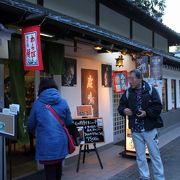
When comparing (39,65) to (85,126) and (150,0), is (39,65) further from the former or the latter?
(150,0)

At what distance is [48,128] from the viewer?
502cm

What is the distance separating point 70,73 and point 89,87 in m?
1.24

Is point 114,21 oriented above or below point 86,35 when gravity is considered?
above

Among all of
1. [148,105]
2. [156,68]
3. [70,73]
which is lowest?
[148,105]

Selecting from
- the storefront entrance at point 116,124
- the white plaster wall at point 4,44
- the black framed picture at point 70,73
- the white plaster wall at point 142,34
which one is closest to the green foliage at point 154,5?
the white plaster wall at point 142,34

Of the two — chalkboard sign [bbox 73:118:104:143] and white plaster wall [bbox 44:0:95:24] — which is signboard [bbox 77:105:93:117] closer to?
chalkboard sign [bbox 73:118:104:143]

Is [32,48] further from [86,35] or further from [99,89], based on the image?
[99,89]

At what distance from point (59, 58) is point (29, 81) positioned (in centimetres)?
142

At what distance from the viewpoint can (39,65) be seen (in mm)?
5531

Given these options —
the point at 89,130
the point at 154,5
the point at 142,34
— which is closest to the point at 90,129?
the point at 89,130

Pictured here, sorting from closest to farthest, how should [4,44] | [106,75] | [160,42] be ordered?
[4,44] < [106,75] < [160,42]

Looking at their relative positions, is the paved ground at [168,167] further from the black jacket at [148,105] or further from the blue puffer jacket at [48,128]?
the blue puffer jacket at [48,128]

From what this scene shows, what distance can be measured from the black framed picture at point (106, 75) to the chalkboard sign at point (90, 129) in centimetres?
287

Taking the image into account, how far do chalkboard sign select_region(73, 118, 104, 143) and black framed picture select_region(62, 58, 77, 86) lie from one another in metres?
1.23
